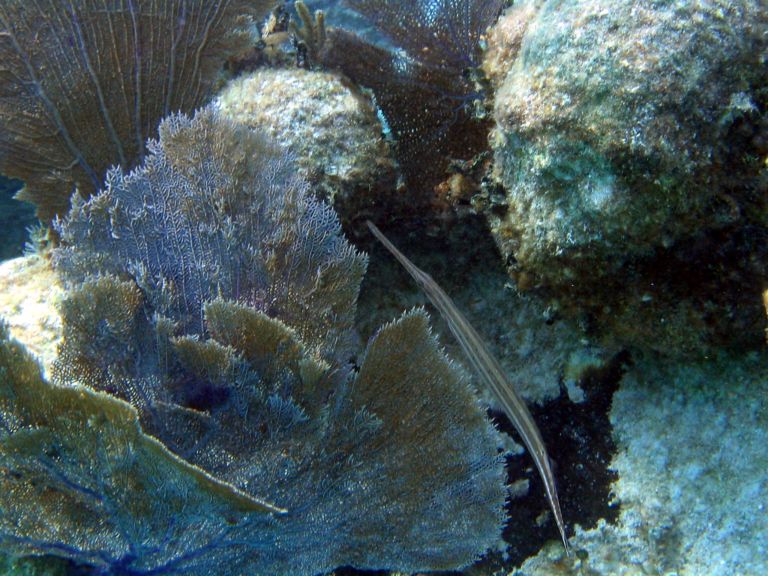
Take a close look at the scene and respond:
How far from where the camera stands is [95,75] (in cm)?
349

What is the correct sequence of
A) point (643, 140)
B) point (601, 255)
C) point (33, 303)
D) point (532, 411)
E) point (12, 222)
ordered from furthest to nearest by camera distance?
point (12, 222), point (33, 303), point (532, 411), point (601, 255), point (643, 140)

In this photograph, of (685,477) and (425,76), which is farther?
(425,76)

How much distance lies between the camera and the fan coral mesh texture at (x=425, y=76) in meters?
3.30

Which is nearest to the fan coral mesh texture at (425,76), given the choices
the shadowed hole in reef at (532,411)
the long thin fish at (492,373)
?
the shadowed hole in reef at (532,411)

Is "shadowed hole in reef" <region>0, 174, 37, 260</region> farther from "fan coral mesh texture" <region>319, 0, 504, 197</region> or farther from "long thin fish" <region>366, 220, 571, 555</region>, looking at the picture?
"long thin fish" <region>366, 220, 571, 555</region>

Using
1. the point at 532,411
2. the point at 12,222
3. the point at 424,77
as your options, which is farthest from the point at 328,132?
the point at 12,222

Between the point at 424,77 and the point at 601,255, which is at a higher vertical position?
the point at 424,77

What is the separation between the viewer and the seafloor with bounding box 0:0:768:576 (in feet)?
6.44

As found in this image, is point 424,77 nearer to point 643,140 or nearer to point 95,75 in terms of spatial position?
point 643,140

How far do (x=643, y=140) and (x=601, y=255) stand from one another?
20.9 inches

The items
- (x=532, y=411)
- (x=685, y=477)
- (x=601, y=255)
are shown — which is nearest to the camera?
(x=601, y=255)

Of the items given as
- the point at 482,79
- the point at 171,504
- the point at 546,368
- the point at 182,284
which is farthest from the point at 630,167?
the point at 171,504

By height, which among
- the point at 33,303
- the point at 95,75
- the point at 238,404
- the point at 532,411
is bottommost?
the point at 532,411

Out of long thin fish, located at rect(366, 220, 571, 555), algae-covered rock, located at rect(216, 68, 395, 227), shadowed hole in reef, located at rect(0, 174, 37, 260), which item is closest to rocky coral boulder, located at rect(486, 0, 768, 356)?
long thin fish, located at rect(366, 220, 571, 555)
